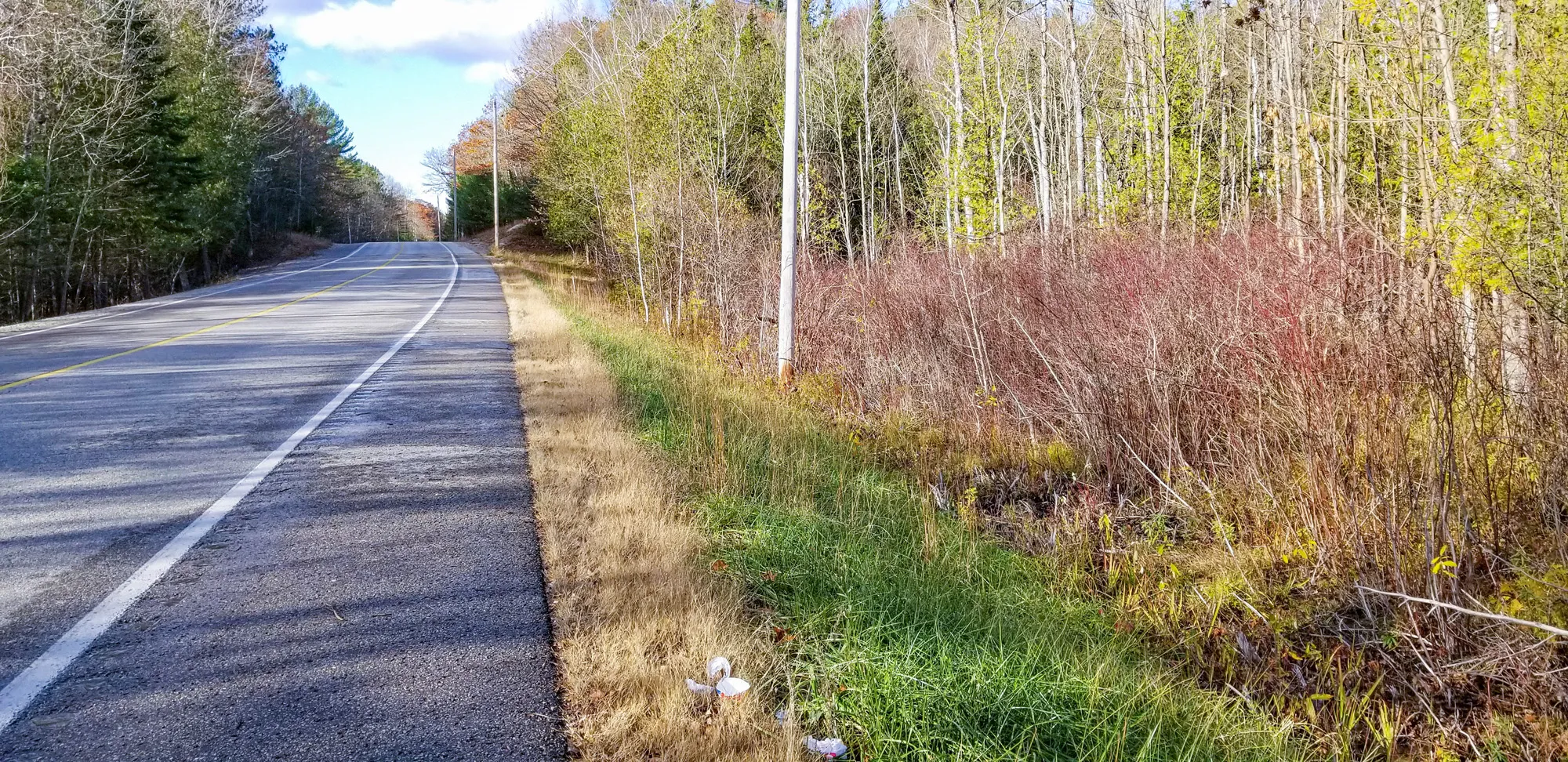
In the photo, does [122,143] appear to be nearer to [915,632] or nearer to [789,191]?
[789,191]

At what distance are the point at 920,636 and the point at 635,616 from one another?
1165 mm

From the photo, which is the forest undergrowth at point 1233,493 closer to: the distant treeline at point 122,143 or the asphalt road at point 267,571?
the asphalt road at point 267,571

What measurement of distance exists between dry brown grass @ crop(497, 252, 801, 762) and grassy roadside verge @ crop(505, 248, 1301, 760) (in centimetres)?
19

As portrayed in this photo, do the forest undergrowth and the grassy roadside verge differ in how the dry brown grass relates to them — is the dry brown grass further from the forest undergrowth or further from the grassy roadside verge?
the forest undergrowth

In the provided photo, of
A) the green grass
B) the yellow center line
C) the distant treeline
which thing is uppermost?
the distant treeline

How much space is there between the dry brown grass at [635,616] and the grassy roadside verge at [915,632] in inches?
7.7

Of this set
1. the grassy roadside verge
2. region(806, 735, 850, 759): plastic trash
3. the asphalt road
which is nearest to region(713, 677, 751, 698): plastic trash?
the grassy roadside verge

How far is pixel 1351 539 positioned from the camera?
4.80m

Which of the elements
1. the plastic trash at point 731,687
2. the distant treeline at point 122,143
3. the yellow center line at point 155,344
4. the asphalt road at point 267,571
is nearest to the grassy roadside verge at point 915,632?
the plastic trash at point 731,687

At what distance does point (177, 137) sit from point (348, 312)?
598 inches

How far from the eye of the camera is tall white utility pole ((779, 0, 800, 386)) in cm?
1042

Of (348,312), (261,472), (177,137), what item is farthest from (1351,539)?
(177,137)

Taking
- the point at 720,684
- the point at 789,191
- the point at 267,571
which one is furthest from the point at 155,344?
the point at 720,684

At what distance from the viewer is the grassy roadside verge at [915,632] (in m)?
3.36
